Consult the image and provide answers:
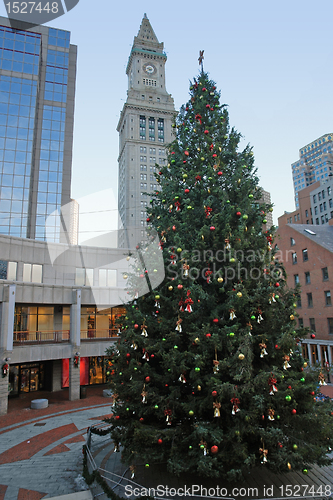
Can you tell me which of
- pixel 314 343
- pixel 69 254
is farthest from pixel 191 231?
pixel 314 343

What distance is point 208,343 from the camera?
851cm

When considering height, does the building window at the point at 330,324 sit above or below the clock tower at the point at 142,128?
below

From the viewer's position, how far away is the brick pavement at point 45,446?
10.8 metres

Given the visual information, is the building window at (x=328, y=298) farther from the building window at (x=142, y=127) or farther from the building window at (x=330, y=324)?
the building window at (x=142, y=127)

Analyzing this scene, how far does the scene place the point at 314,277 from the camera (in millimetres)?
38000

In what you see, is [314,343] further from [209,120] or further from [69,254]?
[209,120]

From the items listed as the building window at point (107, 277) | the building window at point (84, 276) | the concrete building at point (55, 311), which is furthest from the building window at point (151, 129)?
the building window at point (84, 276)

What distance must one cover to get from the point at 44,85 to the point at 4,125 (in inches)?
603

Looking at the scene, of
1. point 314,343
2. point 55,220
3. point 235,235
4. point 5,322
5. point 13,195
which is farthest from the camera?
point 55,220

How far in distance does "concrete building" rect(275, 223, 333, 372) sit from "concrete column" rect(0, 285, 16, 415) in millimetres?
25962

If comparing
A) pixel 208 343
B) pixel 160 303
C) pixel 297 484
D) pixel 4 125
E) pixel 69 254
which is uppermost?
pixel 4 125

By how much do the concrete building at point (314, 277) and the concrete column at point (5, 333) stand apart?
85.2 ft

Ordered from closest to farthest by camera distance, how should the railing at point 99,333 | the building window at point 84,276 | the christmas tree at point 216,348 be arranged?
the christmas tree at point 216,348 → the railing at point 99,333 → the building window at point 84,276

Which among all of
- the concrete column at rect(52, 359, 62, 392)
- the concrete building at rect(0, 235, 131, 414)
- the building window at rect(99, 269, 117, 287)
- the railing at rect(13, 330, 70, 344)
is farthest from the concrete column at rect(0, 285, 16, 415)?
the building window at rect(99, 269, 117, 287)
